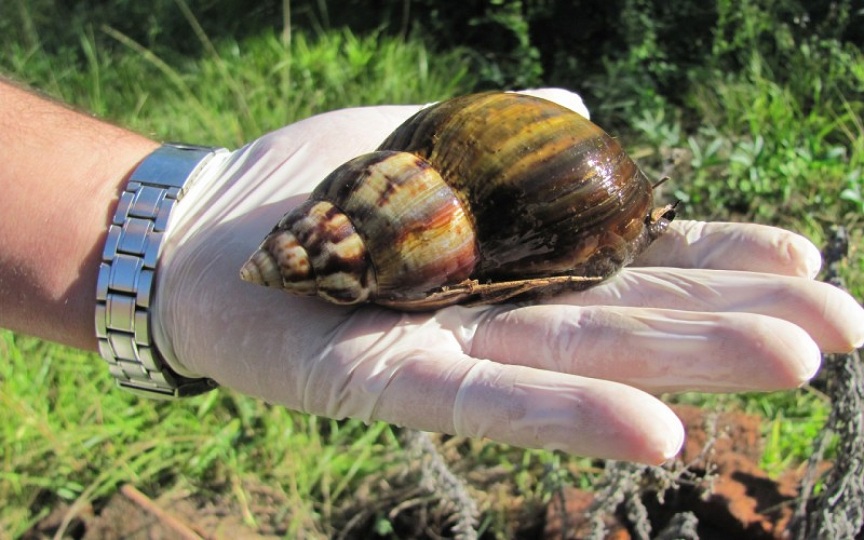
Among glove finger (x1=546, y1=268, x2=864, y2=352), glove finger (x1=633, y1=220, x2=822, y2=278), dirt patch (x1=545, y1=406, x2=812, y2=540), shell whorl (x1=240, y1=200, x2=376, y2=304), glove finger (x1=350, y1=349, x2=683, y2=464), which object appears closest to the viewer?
glove finger (x1=350, y1=349, x2=683, y2=464)

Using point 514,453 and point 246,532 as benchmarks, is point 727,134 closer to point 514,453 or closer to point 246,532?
point 514,453

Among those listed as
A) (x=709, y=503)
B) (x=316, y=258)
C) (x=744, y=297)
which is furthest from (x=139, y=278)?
(x=709, y=503)

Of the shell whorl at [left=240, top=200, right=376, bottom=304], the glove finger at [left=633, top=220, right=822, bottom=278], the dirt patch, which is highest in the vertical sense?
the shell whorl at [left=240, top=200, right=376, bottom=304]

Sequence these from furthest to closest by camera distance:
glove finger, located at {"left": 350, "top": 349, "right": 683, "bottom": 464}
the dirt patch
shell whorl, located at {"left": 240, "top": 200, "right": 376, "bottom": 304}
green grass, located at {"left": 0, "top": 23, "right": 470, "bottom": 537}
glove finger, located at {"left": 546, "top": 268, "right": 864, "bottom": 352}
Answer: green grass, located at {"left": 0, "top": 23, "right": 470, "bottom": 537}, the dirt patch, shell whorl, located at {"left": 240, "top": 200, "right": 376, "bottom": 304}, glove finger, located at {"left": 546, "top": 268, "right": 864, "bottom": 352}, glove finger, located at {"left": 350, "top": 349, "right": 683, "bottom": 464}

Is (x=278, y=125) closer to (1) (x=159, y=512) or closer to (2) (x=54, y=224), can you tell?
(2) (x=54, y=224)

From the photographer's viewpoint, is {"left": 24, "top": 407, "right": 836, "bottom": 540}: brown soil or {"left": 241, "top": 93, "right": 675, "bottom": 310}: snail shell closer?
{"left": 241, "top": 93, "right": 675, "bottom": 310}: snail shell

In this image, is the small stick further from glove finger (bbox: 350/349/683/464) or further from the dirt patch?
the dirt patch

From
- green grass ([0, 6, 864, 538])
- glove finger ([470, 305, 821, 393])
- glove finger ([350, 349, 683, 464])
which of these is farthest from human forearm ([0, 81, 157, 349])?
glove finger ([470, 305, 821, 393])
